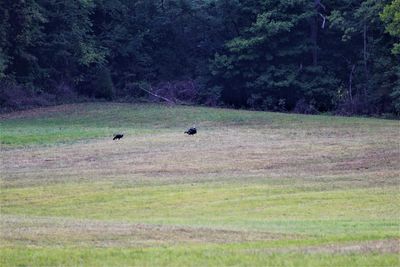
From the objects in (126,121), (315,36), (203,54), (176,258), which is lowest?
(126,121)

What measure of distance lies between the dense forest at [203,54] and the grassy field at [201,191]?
845cm

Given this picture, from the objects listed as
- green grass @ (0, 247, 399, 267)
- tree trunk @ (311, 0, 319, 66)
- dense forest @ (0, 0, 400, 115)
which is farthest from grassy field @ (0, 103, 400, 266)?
tree trunk @ (311, 0, 319, 66)

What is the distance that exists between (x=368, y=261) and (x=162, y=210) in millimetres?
10701

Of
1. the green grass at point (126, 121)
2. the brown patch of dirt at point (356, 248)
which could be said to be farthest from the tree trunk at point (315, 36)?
the brown patch of dirt at point (356, 248)

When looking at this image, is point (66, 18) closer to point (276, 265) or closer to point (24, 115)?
point (24, 115)

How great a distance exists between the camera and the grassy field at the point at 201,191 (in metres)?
13.6

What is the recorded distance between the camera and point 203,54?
71812 mm

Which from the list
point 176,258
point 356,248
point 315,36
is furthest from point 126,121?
point 176,258

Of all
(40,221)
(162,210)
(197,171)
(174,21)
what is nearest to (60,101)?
(174,21)

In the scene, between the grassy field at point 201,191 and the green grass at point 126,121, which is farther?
the green grass at point 126,121

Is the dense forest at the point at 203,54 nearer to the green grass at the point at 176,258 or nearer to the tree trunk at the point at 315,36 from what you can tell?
the tree trunk at the point at 315,36

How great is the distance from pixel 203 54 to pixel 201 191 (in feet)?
154

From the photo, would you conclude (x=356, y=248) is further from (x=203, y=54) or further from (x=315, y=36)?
(x=203, y=54)

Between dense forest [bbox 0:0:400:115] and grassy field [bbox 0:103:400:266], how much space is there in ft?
27.7
